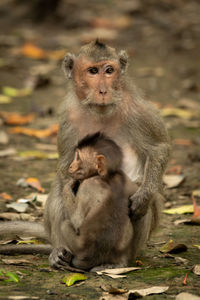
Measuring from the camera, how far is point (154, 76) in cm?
1247

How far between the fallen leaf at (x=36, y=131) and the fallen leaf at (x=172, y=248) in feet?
13.4

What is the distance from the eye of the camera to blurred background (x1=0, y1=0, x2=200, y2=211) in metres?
8.20

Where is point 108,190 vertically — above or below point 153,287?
above

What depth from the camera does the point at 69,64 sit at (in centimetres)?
572

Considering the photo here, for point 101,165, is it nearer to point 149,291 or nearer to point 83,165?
point 83,165

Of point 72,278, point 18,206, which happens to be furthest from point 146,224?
point 18,206

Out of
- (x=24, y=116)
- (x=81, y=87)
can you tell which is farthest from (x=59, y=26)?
(x=81, y=87)

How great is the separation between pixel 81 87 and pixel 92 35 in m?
9.64

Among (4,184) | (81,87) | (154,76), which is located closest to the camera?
(81,87)

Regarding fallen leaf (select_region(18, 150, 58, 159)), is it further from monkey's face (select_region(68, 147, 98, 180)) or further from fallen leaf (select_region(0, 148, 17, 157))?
monkey's face (select_region(68, 147, 98, 180))

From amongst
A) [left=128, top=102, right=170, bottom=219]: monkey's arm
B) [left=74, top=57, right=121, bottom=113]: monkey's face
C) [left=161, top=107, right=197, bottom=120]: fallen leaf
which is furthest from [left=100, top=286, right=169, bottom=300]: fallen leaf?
[left=161, top=107, right=197, bottom=120]: fallen leaf

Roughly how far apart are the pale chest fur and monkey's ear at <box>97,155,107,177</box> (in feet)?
1.77

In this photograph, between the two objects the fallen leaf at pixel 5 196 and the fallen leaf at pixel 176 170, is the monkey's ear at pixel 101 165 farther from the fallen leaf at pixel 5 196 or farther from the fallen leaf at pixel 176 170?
the fallen leaf at pixel 176 170

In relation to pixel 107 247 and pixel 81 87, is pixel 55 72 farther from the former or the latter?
pixel 107 247
